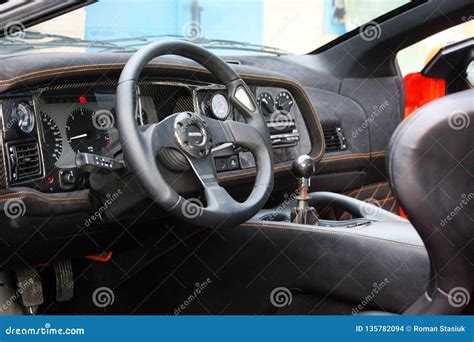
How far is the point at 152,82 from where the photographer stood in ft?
6.34

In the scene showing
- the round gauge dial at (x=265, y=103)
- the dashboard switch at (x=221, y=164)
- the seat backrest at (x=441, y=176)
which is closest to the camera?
the seat backrest at (x=441, y=176)

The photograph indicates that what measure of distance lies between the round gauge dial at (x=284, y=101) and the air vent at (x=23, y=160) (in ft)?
3.26

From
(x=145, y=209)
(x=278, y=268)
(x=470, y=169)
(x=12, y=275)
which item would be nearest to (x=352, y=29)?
(x=278, y=268)

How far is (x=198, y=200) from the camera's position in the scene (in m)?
1.66

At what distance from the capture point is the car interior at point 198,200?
1128 millimetres

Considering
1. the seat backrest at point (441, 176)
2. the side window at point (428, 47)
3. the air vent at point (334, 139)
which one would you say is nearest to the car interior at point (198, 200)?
the seat backrest at point (441, 176)

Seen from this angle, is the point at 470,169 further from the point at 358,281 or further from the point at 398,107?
the point at 398,107

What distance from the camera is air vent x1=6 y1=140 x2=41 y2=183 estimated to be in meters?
1.55

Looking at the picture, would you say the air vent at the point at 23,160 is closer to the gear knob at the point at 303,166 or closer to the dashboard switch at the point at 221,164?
the dashboard switch at the point at 221,164

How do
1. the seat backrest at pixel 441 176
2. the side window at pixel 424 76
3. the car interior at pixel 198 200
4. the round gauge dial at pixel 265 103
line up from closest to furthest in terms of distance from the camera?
the seat backrest at pixel 441 176 → the car interior at pixel 198 200 → the round gauge dial at pixel 265 103 → the side window at pixel 424 76

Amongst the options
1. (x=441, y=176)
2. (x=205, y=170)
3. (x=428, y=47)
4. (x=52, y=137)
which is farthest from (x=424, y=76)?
(x=441, y=176)

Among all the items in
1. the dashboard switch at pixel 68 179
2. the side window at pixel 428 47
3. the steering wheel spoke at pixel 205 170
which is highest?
the side window at pixel 428 47

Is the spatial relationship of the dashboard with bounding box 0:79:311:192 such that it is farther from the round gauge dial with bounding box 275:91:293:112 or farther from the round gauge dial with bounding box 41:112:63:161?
the round gauge dial with bounding box 275:91:293:112

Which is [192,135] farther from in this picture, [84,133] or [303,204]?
[303,204]
